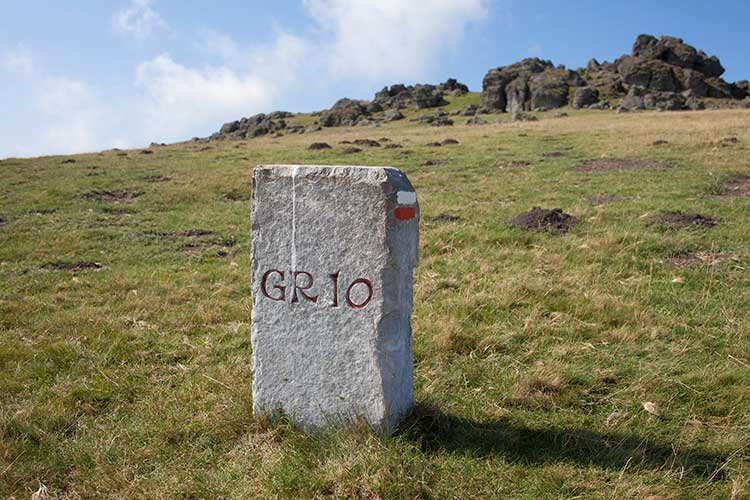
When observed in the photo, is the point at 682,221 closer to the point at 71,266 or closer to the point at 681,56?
the point at 71,266

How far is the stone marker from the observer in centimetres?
358

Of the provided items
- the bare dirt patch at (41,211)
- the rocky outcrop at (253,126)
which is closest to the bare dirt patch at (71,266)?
the bare dirt patch at (41,211)

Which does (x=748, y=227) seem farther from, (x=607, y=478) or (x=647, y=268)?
(x=607, y=478)

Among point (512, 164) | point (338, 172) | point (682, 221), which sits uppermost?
point (512, 164)

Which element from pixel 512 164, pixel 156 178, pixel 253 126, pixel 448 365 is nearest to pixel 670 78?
pixel 253 126

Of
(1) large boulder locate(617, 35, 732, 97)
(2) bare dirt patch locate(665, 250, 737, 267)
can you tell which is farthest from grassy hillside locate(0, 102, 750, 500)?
(1) large boulder locate(617, 35, 732, 97)

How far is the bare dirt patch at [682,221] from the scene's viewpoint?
9.44 metres

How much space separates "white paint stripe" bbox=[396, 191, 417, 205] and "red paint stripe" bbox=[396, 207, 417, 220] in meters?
0.04

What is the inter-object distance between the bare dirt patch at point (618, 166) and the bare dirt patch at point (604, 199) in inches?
146

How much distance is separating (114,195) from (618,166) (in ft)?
46.8

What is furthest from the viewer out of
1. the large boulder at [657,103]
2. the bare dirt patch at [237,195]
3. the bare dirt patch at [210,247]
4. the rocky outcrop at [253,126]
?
the rocky outcrop at [253,126]

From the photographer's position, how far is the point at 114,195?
16141mm

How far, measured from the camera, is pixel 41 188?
55.4 ft

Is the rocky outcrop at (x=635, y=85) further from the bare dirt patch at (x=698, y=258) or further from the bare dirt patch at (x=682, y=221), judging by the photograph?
the bare dirt patch at (x=698, y=258)
